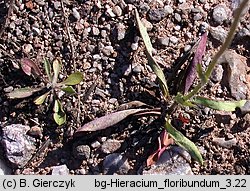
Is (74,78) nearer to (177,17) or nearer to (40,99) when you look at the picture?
(40,99)

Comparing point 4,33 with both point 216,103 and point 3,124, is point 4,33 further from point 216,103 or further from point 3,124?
point 216,103

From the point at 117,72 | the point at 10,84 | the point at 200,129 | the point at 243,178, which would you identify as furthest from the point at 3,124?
the point at 243,178

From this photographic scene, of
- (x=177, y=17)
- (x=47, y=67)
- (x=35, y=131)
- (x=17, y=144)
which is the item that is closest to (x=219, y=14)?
(x=177, y=17)

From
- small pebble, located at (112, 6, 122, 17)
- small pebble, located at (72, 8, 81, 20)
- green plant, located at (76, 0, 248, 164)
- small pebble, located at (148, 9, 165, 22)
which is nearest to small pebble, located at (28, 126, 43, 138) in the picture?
green plant, located at (76, 0, 248, 164)

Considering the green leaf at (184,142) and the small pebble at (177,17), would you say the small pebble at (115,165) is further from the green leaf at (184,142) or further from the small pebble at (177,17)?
the small pebble at (177,17)

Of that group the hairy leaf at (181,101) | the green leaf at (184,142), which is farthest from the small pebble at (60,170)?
the hairy leaf at (181,101)
